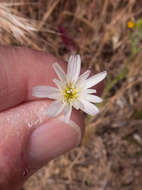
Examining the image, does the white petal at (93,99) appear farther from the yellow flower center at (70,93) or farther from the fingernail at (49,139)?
the fingernail at (49,139)

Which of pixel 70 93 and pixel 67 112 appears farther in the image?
pixel 70 93


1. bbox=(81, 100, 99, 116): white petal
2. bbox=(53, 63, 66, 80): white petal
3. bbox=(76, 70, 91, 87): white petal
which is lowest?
bbox=(81, 100, 99, 116): white petal

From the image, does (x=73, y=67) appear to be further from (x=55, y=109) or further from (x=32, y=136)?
(x=32, y=136)

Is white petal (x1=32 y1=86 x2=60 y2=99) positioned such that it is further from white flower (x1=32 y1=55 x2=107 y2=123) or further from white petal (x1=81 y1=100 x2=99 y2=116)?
white petal (x1=81 y1=100 x2=99 y2=116)

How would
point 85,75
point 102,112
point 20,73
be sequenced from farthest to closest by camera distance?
1. point 102,112
2. point 20,73
3. point 85,75

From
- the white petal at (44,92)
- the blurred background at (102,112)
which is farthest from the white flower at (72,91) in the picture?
the blurred background at (102,112)

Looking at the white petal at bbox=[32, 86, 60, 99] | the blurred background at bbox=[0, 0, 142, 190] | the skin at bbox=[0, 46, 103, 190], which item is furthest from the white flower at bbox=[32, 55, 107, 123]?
the blurred background at bbox=[0, 0, 142, 190]

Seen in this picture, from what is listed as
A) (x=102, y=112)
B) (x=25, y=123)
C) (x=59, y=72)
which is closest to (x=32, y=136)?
(x=25, y=123)

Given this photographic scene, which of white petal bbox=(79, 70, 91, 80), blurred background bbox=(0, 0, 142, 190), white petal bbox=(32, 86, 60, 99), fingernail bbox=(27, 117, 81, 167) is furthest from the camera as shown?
blurred background bbox=(0, 0, 142, 190)
